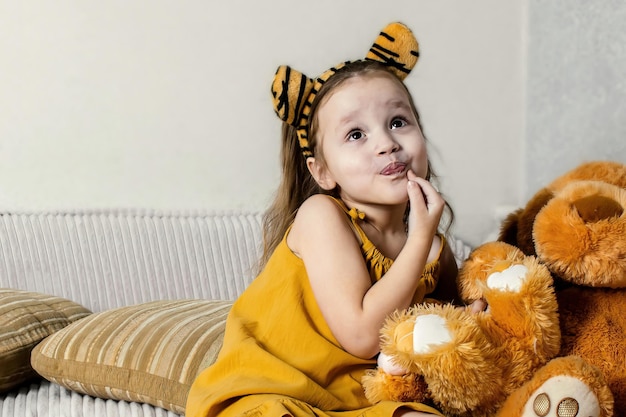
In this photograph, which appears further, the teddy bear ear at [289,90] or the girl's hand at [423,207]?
the teddy bear ear at [289,90]

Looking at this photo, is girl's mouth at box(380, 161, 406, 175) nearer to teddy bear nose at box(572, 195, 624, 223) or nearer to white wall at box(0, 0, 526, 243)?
teddy bear nose at box(572, 195, 624, 223)

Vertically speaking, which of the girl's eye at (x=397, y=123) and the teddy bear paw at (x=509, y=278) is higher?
the girl's eye at (x=397, y=123)

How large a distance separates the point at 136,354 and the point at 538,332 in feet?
2.83

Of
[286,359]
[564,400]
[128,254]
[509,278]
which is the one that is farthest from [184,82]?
[564,400]

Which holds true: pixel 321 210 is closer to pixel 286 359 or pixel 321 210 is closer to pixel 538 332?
pixel 286 359

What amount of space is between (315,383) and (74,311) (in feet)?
3.17

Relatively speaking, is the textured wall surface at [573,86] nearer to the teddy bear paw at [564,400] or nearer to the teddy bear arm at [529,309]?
the teddy bear arm at [529,309]

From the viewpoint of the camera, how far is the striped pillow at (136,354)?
4.77 feet

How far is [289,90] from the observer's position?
3.93 feet

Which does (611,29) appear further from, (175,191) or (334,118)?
(175,191)

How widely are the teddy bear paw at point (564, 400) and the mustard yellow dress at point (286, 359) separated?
23cm

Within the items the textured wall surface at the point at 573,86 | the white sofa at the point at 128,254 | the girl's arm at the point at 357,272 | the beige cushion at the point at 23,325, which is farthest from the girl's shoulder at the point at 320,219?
the white sofa at the point at 128,254

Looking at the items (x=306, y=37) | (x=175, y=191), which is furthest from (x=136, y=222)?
(x=306, y=37)

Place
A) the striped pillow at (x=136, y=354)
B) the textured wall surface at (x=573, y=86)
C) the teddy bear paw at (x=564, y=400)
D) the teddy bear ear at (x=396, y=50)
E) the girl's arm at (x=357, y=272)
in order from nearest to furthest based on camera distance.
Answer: the teddy bear paw at (x=564, y=400), the girl's arm at (x=357, y=272), the teddy bear ear at (x=396, y=50), the striped pillow at (x=136, y=354), the textured wall surface at (x=573, y=86)
